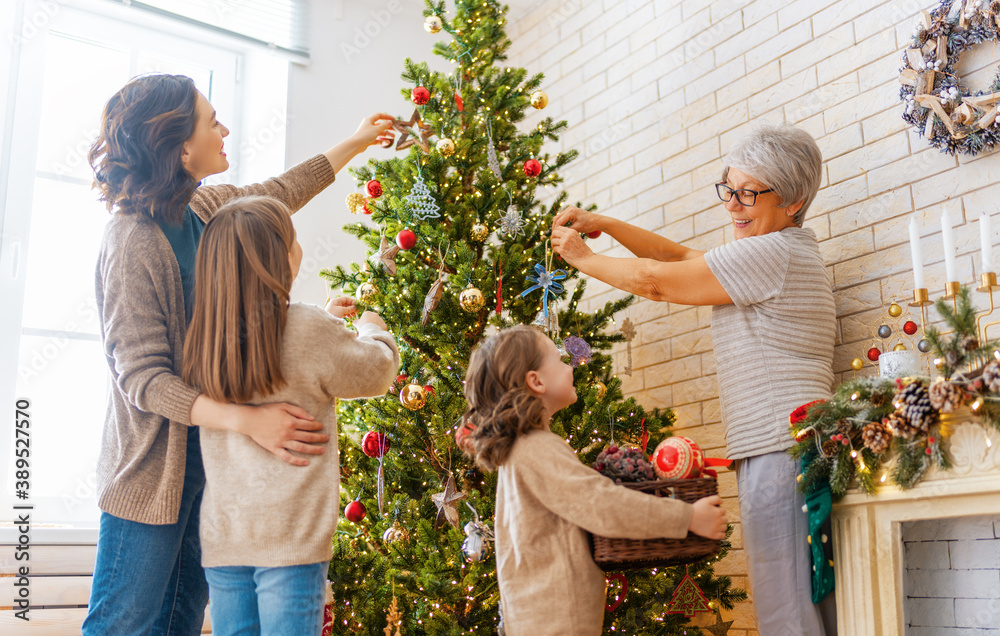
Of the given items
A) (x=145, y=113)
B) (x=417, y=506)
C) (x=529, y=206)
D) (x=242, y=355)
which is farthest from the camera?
(x=529, y=206)

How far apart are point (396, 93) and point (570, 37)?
3.04 ft

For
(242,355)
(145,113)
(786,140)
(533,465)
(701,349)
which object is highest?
(786,140)

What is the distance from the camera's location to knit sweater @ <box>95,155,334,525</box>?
1.46 m

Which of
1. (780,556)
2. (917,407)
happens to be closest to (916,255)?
(917,407)

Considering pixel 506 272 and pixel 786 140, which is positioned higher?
pixel 786 140

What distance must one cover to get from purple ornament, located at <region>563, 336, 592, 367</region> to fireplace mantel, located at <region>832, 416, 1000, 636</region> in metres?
0.79

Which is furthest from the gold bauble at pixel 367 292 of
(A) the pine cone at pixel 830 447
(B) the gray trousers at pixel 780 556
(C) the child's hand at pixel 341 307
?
(A) the pine cone at pixel 830 447

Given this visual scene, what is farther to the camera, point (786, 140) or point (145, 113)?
point (786, 140)

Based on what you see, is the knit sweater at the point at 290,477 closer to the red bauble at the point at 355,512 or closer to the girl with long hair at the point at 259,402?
the girl with long hair at the point at 259,402

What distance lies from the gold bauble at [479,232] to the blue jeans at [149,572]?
1086mm

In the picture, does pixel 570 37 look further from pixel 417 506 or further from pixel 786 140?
pixel 417 506

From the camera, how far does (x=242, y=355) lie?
1.47 meters

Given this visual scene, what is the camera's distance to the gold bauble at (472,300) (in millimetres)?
2260

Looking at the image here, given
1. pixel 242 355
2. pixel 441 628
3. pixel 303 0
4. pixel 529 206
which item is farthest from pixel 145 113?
pixel 303 0
